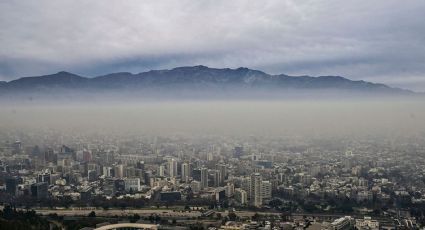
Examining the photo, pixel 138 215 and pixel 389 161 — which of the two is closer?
pixel 138 215

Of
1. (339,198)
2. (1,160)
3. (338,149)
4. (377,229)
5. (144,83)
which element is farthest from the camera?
(144,83)

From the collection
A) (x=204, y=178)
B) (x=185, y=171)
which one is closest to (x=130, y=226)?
(x=204, y=178)

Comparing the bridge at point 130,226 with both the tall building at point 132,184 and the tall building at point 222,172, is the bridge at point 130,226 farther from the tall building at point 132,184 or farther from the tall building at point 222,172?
the tall building at point 222,172

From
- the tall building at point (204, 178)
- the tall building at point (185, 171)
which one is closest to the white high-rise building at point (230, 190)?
the tall building at point (204, 178)

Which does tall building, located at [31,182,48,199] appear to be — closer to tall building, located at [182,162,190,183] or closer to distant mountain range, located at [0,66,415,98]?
tall building, located at [182,162,190,183]

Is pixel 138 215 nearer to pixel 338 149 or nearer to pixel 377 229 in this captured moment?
pixel 377 229

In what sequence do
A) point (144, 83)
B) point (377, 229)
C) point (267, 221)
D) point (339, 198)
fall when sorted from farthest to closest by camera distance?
point (144, 83) → point (339, 198) → point (267, 221) → point (377, 229)

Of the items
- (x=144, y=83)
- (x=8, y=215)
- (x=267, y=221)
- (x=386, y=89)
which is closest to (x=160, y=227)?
(x=267, y=221)
